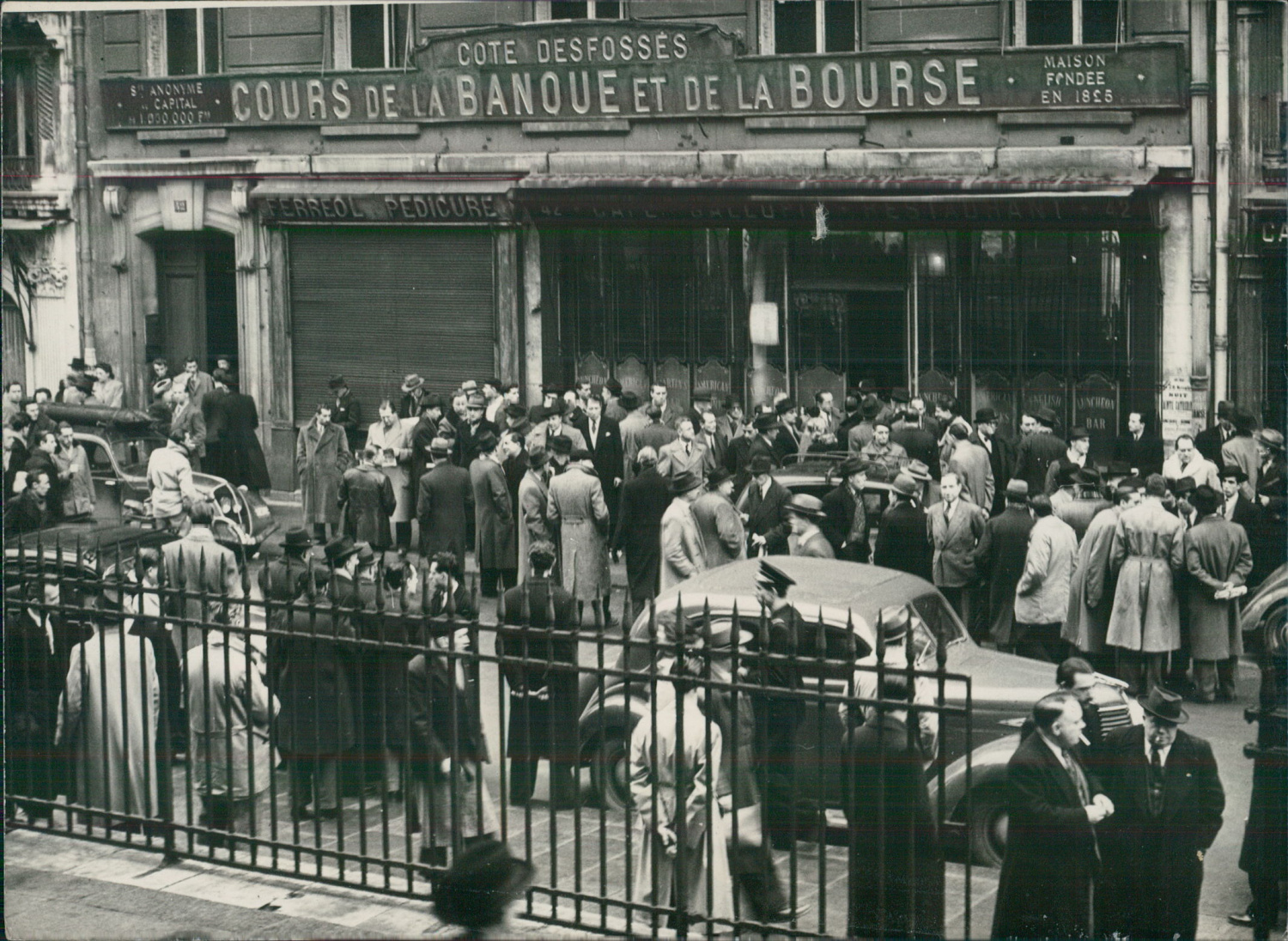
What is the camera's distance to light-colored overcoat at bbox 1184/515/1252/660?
10953 millimetres

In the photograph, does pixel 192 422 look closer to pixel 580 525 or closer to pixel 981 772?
pixel 580 525

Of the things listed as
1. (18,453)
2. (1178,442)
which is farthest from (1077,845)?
(18,453)

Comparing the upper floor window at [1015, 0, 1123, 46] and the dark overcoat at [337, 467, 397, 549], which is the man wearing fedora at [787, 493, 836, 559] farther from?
the dark overcoat at [337, 467, 397, 549]

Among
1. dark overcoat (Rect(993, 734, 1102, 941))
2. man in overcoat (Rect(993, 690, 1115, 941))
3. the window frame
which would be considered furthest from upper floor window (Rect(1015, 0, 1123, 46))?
dark overcoat (Rect(993, 734, 1102, 941))

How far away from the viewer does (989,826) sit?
26.6 feet

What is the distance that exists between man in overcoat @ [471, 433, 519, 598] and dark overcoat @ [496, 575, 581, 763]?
136 inches

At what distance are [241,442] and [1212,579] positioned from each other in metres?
9.24

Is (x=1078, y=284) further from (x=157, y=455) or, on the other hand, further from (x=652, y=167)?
(x=157, y=455)

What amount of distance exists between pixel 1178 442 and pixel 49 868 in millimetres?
8479

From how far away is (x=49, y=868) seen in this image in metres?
7.25

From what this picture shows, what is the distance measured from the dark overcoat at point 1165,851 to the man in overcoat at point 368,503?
8.48m

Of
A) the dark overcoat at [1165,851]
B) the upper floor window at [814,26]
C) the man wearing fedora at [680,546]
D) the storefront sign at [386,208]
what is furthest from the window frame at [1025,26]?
the dark overcoat at [1165,851]

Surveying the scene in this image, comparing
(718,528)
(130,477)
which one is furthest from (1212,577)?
(130,477)

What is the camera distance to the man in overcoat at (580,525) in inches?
507
